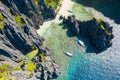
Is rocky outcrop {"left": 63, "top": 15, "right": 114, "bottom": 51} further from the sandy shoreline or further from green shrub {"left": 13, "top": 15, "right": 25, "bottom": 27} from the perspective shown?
green shrub {"left": 13, "top": 15, "right": 25, "bottom": 27}

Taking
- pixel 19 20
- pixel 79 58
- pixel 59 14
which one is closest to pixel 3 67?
pixel 19 20

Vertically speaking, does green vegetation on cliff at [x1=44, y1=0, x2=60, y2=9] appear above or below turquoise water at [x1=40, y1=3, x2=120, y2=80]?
above

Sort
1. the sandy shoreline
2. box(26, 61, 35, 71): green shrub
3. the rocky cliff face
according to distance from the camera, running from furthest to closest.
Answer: the sandy shoreline < box(26, 61, 35, 71): green shrub < the rocky cliff face

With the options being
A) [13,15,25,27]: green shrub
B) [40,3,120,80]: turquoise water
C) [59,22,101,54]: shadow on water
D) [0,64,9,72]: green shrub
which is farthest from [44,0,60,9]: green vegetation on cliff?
[0,64,9,72]: green shrub

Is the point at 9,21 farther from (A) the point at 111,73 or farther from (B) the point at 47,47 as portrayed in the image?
(A) the point at 111,73

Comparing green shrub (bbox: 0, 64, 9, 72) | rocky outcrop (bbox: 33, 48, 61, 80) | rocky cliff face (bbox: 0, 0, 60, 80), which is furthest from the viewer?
rocky cliff face (bbox: 0, 0, 60, 80)

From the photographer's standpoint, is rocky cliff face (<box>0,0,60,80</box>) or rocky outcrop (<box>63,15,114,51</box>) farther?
rocky outcrop (<box>63,15,114,51</box>)
